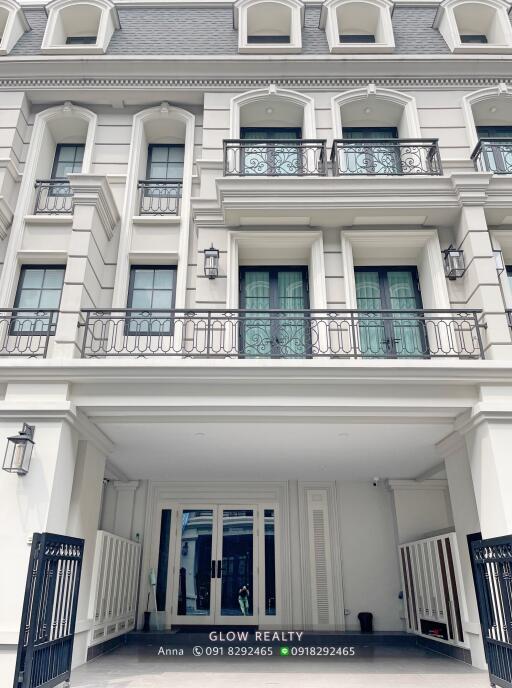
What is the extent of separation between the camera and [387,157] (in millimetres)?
7230

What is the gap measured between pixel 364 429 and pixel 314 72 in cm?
557

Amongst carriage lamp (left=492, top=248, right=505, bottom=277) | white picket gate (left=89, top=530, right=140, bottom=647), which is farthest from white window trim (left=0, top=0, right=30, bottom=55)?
carriage lamp (left=492, top=248, right=505, bottom=277)

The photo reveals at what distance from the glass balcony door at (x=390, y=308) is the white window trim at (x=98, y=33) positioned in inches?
217

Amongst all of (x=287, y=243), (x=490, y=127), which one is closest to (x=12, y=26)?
(x=287, y=243)

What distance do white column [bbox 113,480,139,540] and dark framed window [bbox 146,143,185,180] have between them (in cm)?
487

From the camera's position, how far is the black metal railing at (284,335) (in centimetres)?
577

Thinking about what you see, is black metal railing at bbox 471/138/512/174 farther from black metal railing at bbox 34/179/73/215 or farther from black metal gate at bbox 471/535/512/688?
black metal railing at bbox 34/179/73/215

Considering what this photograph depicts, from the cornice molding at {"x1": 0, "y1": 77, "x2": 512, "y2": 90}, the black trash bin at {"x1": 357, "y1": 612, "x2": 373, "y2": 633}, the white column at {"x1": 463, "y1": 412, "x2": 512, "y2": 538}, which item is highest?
the cornice molding at {"x1": 0, "y1": 77, "x2": 512, "y2": 90}

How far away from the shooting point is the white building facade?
5.32 meters

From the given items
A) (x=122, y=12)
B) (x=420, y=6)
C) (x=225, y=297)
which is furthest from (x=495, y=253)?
(x=122, y=12)

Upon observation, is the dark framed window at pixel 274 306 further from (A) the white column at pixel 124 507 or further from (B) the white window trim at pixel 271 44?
(B) the white window trim at pixel 271 44

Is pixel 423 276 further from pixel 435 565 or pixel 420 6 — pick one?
pixel 420 6

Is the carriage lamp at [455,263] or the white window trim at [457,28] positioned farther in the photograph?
the white window trim at [457,28]

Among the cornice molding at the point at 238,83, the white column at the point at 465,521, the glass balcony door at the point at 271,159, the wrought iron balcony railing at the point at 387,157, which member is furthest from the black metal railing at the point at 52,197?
the white column at the point at 465,521
